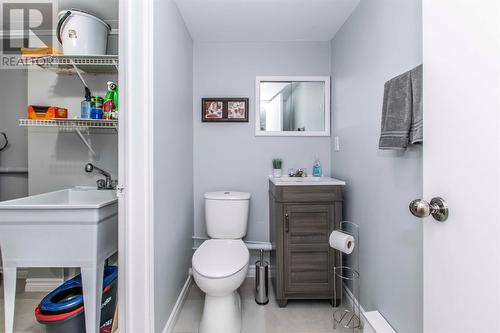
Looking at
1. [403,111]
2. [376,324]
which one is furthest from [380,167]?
[376,324]

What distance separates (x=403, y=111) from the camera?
1.11m

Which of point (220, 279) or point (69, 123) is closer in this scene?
point (220, 279)

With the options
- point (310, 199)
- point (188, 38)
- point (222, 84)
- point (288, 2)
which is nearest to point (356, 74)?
point (288, 2)

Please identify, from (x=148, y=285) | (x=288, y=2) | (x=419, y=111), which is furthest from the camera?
(x=288, y=2)

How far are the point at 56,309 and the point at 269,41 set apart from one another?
249 cm

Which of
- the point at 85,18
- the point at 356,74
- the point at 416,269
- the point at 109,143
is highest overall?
the point at 85,18

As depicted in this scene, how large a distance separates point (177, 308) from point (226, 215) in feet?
2.41

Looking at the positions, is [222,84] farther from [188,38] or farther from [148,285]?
[148,285]

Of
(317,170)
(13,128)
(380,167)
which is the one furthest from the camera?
(317,170)

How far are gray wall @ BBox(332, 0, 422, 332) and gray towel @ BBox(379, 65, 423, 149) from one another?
0.28ft

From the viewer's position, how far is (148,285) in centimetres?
120

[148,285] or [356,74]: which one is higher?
[356,74]

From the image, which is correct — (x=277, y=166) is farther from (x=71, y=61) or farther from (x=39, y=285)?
(x=39, y=285)

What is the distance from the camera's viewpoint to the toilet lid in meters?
1.40
